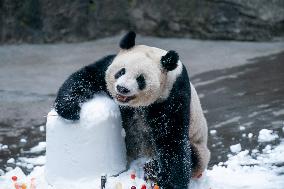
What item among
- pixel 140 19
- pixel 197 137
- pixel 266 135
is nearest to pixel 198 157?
pixel 197 137

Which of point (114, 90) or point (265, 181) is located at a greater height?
point (114, 90)

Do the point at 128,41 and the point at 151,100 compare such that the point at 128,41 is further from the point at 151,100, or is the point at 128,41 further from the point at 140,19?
the point at 140,19

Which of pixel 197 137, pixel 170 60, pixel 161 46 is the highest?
pixel 161 46

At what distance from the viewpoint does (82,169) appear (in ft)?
12.8

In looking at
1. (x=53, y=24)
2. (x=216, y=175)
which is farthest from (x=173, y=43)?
(x=216, y=175)

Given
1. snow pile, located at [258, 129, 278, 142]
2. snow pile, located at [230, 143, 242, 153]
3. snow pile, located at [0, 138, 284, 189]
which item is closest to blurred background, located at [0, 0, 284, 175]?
snow pile, located at [258, 129, 278, 142]

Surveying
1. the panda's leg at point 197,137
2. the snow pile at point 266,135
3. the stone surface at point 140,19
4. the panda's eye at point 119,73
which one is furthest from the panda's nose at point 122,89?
the stone surface at point 140,19

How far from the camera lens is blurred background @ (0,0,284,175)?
6.55 m

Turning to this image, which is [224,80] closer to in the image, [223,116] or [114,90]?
[223,116]

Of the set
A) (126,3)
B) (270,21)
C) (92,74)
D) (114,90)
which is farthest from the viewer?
(126,3)

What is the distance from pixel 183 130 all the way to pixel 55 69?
479 centimetres

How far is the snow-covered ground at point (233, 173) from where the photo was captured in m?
Answer: 3.96

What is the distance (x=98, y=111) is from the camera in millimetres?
3904

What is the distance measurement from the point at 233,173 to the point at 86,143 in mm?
1364
